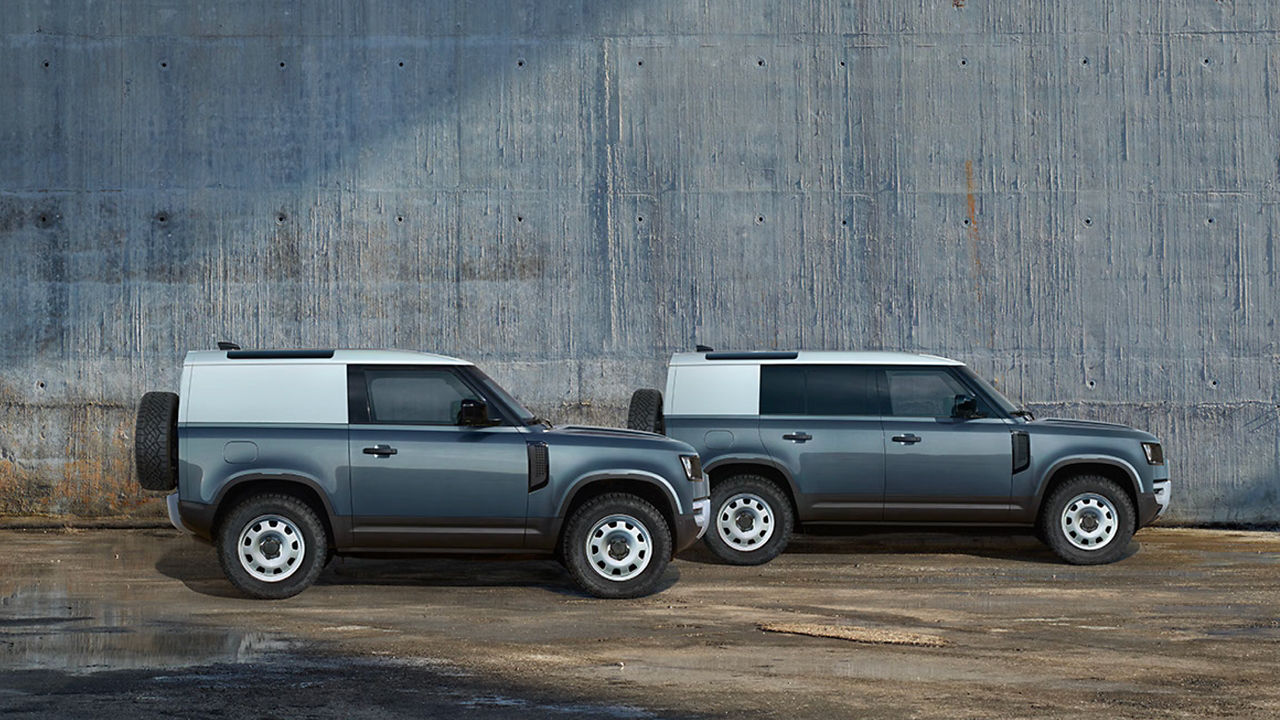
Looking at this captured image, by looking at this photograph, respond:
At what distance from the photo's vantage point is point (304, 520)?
1083 cm

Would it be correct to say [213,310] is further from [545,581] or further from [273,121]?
[545,581]

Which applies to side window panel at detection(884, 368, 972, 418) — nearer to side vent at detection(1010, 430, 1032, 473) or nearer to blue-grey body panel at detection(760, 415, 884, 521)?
blue-grey body panel at detection(760, 415, 884, 521)

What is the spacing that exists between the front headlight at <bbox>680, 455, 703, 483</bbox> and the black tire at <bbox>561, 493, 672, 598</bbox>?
388mm

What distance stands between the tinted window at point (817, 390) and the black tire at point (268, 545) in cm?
415

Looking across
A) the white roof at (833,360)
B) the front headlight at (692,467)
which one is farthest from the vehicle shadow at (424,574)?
the white roof at (833,360)

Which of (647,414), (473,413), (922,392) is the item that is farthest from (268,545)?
(922,392)

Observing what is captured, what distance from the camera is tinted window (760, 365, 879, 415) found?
13.0 meters

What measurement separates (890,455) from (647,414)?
2150 millimetres

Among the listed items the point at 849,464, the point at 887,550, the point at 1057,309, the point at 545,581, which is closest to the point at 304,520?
the point at 545,581

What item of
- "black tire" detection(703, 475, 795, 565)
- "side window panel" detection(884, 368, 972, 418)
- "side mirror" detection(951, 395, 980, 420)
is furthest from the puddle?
"side mirror" detection(951, 395, 980, 420)

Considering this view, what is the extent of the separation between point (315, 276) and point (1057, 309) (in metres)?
8.16

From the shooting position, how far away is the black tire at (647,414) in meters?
13.2

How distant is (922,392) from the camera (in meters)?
12.9

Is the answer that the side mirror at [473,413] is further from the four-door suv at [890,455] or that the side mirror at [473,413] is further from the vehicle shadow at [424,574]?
the four-door suv at [890,455]
